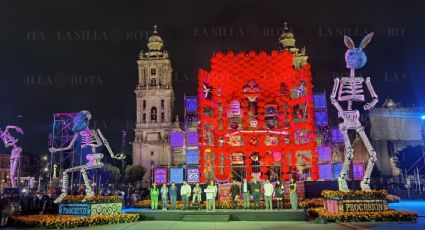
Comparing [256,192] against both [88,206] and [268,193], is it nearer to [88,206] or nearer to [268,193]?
[268,193]

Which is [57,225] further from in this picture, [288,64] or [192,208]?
[288,64]

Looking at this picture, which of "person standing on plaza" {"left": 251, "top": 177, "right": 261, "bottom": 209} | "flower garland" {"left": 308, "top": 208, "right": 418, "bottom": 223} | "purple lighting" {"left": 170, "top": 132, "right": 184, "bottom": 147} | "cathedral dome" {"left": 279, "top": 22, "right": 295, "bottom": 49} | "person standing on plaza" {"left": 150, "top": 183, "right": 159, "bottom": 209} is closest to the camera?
"flower garland" {"left": 308, "top": 208, "right": 418, "bottom": 223}

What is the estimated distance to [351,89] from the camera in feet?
56.9

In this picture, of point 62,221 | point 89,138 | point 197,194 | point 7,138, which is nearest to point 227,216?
point 197,194

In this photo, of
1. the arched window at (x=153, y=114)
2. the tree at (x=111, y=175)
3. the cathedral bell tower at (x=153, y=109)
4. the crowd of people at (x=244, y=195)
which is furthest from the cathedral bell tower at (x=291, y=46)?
the crowd of people at (x=244, y=195)

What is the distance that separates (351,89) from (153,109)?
61853 millimetres

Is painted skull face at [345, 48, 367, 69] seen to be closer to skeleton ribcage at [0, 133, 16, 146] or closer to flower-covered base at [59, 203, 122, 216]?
flower-covered base at [59, 203, 122, 216]

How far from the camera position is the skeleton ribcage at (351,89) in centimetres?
1723

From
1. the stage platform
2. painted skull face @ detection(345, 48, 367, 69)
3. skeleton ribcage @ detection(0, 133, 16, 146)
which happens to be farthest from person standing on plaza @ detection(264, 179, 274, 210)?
skeleton ribcage @ detection(0, 133, 16, 146)

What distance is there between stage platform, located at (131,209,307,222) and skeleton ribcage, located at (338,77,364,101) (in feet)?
19.6

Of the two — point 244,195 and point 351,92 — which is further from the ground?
point 351,92

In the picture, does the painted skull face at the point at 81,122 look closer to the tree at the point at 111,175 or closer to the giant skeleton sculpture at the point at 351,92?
the giant skeleton sculpture at the point at 351,92

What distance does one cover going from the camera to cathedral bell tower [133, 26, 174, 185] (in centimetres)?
7400

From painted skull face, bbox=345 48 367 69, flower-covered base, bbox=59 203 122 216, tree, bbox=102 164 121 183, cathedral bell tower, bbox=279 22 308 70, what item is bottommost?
flower-covered base, bbox=59 203 122 216
